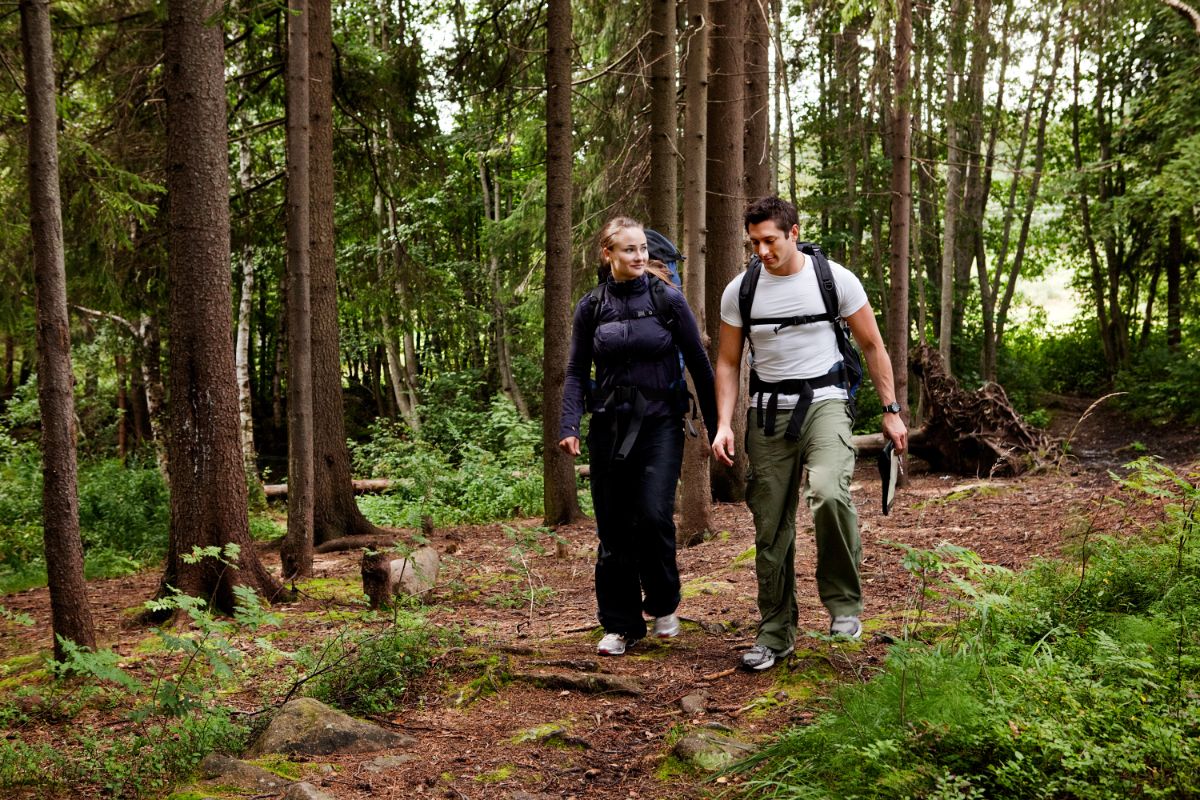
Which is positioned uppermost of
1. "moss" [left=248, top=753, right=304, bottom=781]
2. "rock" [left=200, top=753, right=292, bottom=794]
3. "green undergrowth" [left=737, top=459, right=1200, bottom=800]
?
"green undergrowth" [left=737, top=459, right=1200, bottom=800]

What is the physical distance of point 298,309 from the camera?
804 centimetres

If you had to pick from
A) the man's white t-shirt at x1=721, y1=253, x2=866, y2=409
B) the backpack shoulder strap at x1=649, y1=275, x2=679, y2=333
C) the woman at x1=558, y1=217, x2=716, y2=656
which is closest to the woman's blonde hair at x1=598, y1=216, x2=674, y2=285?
the woman at x1=558, y1=217, x2=716, y2=656

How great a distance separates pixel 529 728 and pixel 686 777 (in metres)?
0.93

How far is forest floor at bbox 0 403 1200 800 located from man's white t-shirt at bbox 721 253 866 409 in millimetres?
1268

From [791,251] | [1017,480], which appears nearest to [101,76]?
[791,251]

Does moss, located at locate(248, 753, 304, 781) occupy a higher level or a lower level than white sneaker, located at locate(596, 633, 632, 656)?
lower

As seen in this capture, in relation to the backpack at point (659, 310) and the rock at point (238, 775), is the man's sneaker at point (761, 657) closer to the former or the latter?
the backpack at point (659, 310)

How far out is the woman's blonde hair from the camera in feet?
15.3

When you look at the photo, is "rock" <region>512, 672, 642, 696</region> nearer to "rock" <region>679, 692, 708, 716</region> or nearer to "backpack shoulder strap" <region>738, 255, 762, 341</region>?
"rock" <region>679, 692, 708, 716</region>

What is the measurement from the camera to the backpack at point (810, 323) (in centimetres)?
431

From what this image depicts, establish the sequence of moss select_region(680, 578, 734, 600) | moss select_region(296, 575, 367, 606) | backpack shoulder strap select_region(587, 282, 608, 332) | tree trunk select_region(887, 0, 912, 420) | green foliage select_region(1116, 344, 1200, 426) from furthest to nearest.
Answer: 1. green foliage select_region(1116, 344, 1200, 426)
2. tree trunk select_region(887, 0, 912, 420)
3. moss select_region(296, 575, 367, 606)
4. moss select_region(680, 578, 734, 600)
5. backpack shoulder strap select_region(587, 282, 608, 332)

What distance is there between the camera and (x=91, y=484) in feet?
44.3

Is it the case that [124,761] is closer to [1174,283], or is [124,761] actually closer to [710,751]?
[710,751]

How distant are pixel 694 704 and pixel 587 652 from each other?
3.54 ft
